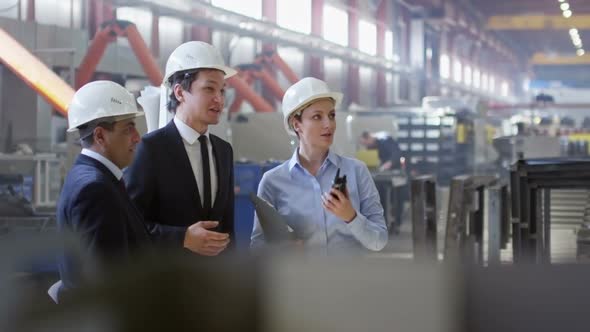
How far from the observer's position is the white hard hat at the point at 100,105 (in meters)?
2.17

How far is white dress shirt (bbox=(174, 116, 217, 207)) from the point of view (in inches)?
92.0

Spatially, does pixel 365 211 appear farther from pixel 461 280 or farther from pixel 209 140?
pixel 461 280

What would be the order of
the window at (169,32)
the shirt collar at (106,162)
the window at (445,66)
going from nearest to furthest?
the shirt collar at (106,162) < the window at (169,32) < the window at (445,66)

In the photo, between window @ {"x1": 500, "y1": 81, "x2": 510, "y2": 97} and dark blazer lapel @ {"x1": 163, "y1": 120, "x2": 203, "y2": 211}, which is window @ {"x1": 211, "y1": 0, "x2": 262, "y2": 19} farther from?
window @ {"x1": 500, "y1": 81, "x2": 510, "y2": 97}

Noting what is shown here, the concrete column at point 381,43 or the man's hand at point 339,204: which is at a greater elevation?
the concrete column at point 381,43

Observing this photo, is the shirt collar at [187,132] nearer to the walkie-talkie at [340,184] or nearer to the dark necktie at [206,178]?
the dark necktie at [206,178]

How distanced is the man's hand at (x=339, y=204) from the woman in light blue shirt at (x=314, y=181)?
2.6 inches

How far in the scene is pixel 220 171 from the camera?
2393 mm

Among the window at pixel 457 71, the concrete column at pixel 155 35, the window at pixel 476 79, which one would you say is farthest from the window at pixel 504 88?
the concrete column at pixel 155 35

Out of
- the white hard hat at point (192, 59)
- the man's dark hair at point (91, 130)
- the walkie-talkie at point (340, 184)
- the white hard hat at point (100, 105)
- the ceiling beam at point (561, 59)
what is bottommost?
the walkie-talkie at point (340, 184)

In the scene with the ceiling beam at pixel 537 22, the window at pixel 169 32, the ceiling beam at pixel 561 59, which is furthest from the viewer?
the ceiling beam at pixel 561 59

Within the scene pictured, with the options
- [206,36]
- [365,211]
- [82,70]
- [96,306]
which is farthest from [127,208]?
[206,36]

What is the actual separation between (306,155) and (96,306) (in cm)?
171

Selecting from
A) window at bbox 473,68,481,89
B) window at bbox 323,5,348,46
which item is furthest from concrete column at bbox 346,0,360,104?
window at bbox 473,68,481,89
